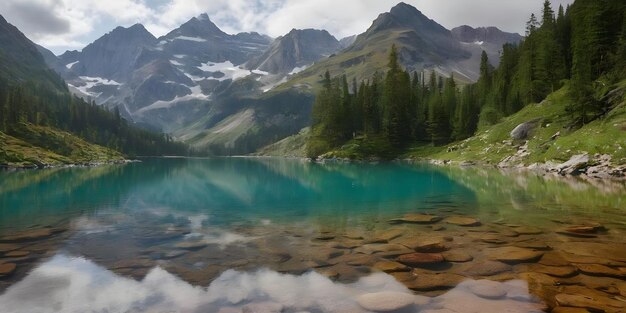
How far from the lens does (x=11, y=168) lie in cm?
11506

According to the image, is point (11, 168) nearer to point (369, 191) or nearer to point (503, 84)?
point (369, 191)

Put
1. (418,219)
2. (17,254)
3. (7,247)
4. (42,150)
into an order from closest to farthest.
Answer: (17,254), (7,247), (418,219), (42,150)

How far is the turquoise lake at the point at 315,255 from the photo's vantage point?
46.9 ft

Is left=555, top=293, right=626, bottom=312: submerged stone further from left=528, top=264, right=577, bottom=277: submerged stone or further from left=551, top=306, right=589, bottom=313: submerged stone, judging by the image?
left=528, top=264, right=577, bottom=277: submerged stone

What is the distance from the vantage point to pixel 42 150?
15175 cm

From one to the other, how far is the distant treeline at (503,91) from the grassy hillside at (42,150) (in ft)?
315

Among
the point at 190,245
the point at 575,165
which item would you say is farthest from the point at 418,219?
the point at 575,165

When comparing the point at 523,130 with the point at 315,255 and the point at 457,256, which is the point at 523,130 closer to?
the point at 457,256

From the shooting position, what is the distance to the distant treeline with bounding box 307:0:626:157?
8488 centimetres

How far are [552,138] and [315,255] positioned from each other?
7336 centimetres

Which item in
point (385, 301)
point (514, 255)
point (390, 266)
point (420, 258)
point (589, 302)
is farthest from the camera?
point (420, 258)

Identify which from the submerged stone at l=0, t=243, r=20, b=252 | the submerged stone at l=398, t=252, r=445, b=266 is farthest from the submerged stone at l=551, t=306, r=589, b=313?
the submerged stone at l=0, t=243, r=20, b=252

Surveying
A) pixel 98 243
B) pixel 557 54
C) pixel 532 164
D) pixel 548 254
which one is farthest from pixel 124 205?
pixel 557 54

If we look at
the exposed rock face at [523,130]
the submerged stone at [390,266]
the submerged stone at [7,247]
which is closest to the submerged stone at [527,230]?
the submerged stone at [390,266]
